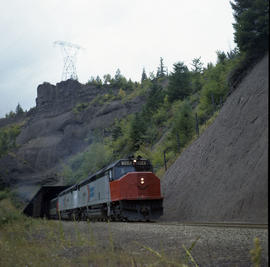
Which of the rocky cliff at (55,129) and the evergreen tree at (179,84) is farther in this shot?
the rocky cliff at (55,129)

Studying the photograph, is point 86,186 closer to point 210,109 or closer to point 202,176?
point 202,176

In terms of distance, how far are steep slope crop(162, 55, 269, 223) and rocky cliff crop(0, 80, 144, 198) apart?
55.0m

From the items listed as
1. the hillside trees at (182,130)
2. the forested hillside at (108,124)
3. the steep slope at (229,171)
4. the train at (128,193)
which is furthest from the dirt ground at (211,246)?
the hillside trees at (182,130)

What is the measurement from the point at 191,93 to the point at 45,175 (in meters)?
41.5

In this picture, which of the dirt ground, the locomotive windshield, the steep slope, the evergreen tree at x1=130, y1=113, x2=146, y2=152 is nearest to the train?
the locomotive windshield

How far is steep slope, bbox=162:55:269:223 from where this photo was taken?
1419 cm

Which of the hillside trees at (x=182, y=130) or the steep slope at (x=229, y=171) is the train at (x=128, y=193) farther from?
the hillside trees at (x=182, y=130)

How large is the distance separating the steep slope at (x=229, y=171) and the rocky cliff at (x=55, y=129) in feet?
180

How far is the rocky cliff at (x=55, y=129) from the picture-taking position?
268 ft

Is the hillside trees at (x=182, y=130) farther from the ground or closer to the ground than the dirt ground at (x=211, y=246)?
farther from the ground

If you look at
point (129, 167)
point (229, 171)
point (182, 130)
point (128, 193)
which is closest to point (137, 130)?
point (182, 130)

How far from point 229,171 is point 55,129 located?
3331 inches

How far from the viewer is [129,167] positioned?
19.0 metres

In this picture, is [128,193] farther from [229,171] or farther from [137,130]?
[137,130]
